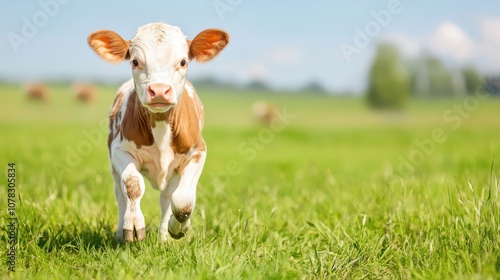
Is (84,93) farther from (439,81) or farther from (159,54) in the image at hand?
(159,54)

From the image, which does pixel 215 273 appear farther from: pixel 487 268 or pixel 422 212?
pixel 422 212

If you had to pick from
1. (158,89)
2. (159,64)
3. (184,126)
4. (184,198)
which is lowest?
(184,198)

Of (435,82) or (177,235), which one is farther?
(435,82)

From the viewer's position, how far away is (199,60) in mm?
4469

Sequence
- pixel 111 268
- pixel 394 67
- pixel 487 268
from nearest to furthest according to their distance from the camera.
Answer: pixel 487 268
pixel 111 268
pixel 394 67

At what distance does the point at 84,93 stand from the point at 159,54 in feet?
110

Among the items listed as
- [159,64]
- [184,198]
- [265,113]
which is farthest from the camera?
[265,113]

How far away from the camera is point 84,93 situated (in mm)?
36281

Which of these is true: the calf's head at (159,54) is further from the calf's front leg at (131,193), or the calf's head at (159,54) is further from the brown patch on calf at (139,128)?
the calf's front leg at (131,193)

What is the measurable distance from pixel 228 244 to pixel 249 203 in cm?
172

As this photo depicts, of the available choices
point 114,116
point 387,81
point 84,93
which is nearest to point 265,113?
point 84,93

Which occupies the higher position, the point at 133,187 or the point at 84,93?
the point at 133,187

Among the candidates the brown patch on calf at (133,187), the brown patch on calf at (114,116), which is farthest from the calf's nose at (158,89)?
the brown patch on calf at (114,116)

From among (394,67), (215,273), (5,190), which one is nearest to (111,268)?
(215,273)
